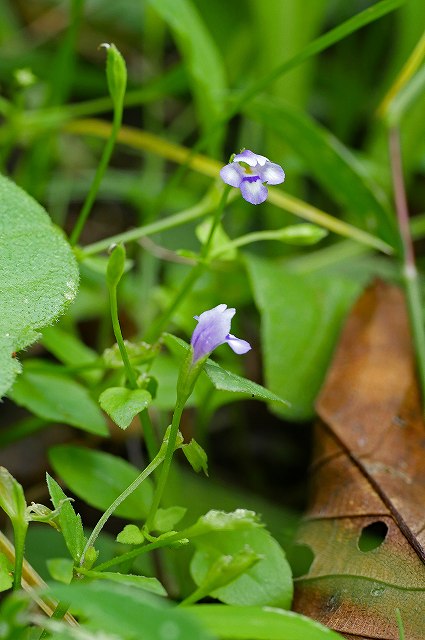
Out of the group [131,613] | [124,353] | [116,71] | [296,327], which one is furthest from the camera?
[296,327]

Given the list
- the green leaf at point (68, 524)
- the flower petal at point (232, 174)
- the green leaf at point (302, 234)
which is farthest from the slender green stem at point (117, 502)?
the green leaf at point (302, 234)

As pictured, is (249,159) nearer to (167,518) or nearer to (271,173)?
(271,173)

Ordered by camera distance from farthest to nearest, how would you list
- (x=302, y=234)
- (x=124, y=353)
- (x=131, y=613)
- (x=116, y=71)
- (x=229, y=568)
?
(x=302, y=234) < (x=116, y=71) < (x=124, y=353) < (x=229, y=568) < (x=131, y=613)

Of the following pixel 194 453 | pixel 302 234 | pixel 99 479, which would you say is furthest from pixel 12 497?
pixel 302 234

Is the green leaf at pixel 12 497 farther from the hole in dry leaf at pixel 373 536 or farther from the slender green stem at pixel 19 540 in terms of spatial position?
the hole in dry leaf at pixel 373 536

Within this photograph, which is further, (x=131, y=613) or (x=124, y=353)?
(x=124, y=353)

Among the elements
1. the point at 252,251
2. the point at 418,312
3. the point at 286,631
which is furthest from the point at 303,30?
the point at 286,631
